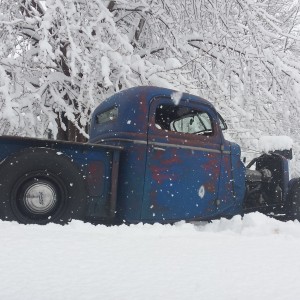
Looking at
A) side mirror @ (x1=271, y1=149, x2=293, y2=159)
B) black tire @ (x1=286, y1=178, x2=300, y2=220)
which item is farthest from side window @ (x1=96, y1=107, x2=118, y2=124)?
black tire @ (x1=286, y1=178, x2=300, y2=220)

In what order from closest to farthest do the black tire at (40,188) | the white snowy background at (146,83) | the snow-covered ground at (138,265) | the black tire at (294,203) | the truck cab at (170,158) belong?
1. the snow-covered ground at (138,265)
2. the white snowy background at (146,83)
3. the black tire at (40,188)
4. the truck cab at (170,158)
5. the black tire at (294,203)

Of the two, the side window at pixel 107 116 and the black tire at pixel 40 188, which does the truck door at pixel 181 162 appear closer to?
the side window at pixel 107 116

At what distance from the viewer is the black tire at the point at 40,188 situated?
11.2 feet

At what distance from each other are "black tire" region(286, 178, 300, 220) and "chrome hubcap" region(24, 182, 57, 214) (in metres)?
3.37

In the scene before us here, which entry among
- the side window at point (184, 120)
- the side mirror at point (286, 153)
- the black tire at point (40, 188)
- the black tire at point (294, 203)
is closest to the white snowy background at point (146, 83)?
the side mirror at point (286, 153)

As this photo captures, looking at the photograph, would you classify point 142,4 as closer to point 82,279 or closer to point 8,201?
point 8,201

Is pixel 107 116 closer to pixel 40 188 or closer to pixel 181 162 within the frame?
pixel 181 162

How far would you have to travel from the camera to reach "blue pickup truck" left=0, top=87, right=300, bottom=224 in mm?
3518

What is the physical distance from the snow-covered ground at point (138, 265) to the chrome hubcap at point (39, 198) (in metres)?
0.53

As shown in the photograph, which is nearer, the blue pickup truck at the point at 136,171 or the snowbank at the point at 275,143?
the blue pickup truck at the point at 136,171

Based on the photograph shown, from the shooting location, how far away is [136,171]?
13.4 ft

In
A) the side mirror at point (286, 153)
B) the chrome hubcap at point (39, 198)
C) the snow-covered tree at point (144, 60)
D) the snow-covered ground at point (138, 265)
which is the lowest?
the snow-covered ground at point (138, 265)

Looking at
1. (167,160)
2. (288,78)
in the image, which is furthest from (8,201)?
(288,78)

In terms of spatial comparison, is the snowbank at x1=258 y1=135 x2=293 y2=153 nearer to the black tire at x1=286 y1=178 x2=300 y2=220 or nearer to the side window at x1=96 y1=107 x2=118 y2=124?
the black tire at x1=286 y1=178 x2=300 y2=220
